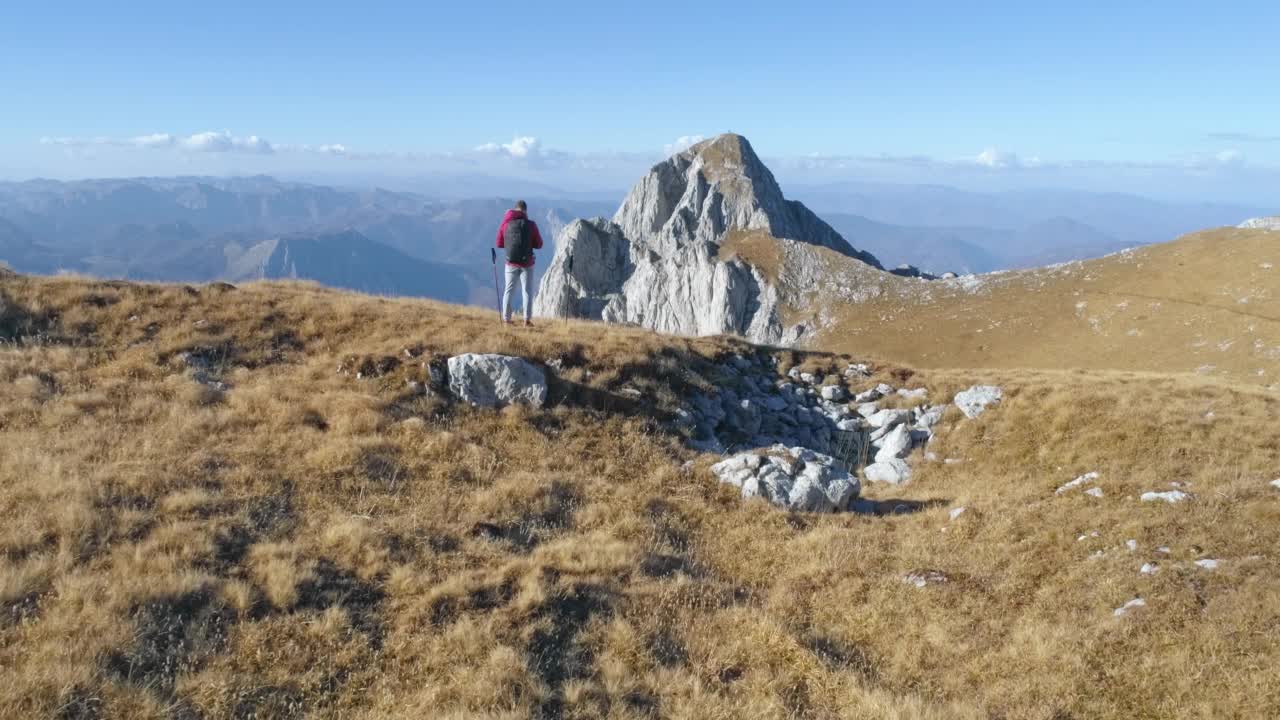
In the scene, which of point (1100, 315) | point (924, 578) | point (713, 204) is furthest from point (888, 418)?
point (713, 204)

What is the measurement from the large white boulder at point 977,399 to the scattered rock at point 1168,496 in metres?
7.72

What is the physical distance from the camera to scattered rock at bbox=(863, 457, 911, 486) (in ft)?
56.3

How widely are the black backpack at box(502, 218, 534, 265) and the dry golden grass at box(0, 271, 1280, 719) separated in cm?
419

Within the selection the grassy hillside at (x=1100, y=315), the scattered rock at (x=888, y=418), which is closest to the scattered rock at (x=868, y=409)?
the scattered rock at (x=888, y=418)

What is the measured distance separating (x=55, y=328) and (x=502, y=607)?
16748mm

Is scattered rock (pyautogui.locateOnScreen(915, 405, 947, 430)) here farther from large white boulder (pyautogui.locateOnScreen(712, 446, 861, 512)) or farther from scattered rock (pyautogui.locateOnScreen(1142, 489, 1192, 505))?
scattered rock (pyautogui.locateOnScreen(1142, 489, 1192, 505))

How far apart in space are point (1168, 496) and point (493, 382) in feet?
45.9

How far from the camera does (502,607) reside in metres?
8.25

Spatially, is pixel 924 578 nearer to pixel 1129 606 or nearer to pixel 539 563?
pixel 1129 606

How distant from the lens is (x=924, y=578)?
385 inches

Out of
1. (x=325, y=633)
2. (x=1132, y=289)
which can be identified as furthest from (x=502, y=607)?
(x=1132, y=289)

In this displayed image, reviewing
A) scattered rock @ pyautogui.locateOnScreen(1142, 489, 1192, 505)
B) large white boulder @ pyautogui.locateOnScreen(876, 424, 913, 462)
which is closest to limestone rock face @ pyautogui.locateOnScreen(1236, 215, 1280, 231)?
large white boulder @ pyautogui.locateOnScreen(876, 424, 913, 462)

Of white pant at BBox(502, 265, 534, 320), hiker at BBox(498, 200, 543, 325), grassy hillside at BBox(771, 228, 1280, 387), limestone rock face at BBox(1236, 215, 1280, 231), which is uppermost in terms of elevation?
limestone rock face at BBox(1236, 215, 1280, 231)

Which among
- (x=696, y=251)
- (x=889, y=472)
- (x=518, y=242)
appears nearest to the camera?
(x=889, y=472)
